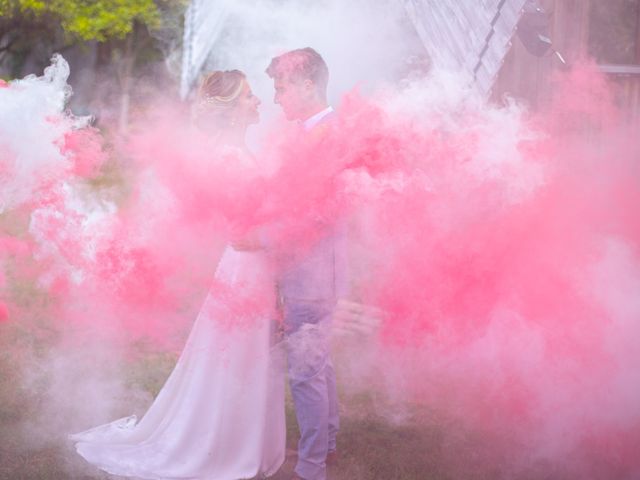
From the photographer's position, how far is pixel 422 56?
288 inches

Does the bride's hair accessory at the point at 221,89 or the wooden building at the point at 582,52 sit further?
the wooden building at the point at 582,52

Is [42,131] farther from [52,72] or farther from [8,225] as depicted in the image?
[8,225]

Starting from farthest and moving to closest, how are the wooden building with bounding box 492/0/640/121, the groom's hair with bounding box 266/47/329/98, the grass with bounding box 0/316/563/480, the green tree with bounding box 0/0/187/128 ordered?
1. the green tree with bounding box 0/0/187/128
2. the wooden building with bounding box 492/0/640/121
3. the grass with bounding box 0/316/563/480
4. the groom's hair with bounding box 266/47/329/98


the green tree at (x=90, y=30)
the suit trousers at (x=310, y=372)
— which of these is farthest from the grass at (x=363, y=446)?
the green tree at (x=90, y=30)

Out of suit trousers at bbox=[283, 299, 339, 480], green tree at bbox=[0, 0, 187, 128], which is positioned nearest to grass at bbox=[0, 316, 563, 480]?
suit trousers at bbox=[283, 299, 339, 480]

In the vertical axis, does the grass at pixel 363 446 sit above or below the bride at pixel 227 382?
below

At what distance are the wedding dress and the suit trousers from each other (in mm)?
189

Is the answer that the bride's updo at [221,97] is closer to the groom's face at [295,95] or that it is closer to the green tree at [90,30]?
the groom's face at [295,95]

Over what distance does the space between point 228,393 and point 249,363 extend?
18 centimetres

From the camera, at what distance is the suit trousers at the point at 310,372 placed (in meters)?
3.82

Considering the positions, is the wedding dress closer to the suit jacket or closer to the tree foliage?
the suit jacket

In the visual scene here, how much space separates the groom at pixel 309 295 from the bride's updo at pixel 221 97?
0.18 metres

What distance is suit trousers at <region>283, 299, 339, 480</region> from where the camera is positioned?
12.5 feet

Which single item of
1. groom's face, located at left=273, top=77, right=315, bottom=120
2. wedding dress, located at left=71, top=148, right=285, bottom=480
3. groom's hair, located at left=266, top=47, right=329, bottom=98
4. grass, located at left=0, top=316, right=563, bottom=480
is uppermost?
groom's hair, located at left=266, top=47, right=329, bottom=98
